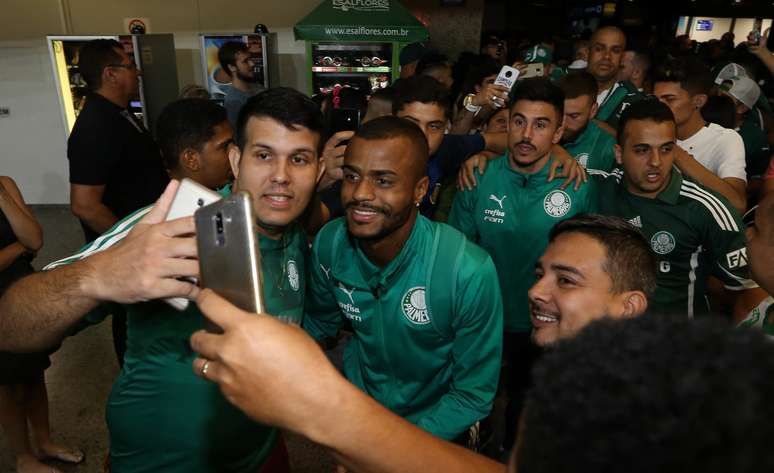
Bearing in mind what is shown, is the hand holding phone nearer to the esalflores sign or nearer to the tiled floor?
the tiled floor

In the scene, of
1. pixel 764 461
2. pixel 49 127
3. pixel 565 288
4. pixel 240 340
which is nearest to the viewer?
pixel 764 461

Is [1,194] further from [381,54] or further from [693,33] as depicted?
[693,33]

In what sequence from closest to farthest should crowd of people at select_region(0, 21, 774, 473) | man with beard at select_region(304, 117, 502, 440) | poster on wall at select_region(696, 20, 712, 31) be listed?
crowd of people at select_region(0, 21, 774, 473) < man with beard at select_region(304, 117, 502, 440) < poster on wall at select_region(696, 20, 712, 31)

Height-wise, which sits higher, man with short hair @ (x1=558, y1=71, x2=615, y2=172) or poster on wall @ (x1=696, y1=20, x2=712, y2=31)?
poster on wall @ (x1=696, y1=20, x2=712, y2=31)

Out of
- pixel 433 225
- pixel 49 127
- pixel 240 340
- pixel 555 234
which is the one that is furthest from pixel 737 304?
pixel 49 127

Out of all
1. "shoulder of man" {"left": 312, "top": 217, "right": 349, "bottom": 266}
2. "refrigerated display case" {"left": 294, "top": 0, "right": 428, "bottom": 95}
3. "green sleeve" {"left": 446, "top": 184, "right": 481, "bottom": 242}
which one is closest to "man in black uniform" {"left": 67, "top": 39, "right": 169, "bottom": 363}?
"shoulder of man" {"left": 312, "top": 217, "right": 349, "bottom": 266}

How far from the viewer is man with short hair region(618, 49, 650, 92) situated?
483cm

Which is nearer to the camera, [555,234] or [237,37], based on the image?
[555,234]

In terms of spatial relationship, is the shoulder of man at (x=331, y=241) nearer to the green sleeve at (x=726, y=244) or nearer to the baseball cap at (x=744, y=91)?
the green sleeve at (x=726, y=244)

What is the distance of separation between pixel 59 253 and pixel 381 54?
15.2 feet

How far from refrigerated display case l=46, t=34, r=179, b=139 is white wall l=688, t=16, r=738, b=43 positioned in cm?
1600

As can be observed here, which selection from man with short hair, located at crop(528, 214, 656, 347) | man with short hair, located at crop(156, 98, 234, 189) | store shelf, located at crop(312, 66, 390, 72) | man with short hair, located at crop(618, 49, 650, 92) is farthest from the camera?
store shelf, located at crop(312, 66, 390, 72)

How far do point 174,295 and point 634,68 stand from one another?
5228 mm

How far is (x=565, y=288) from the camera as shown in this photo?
1.57 meters
